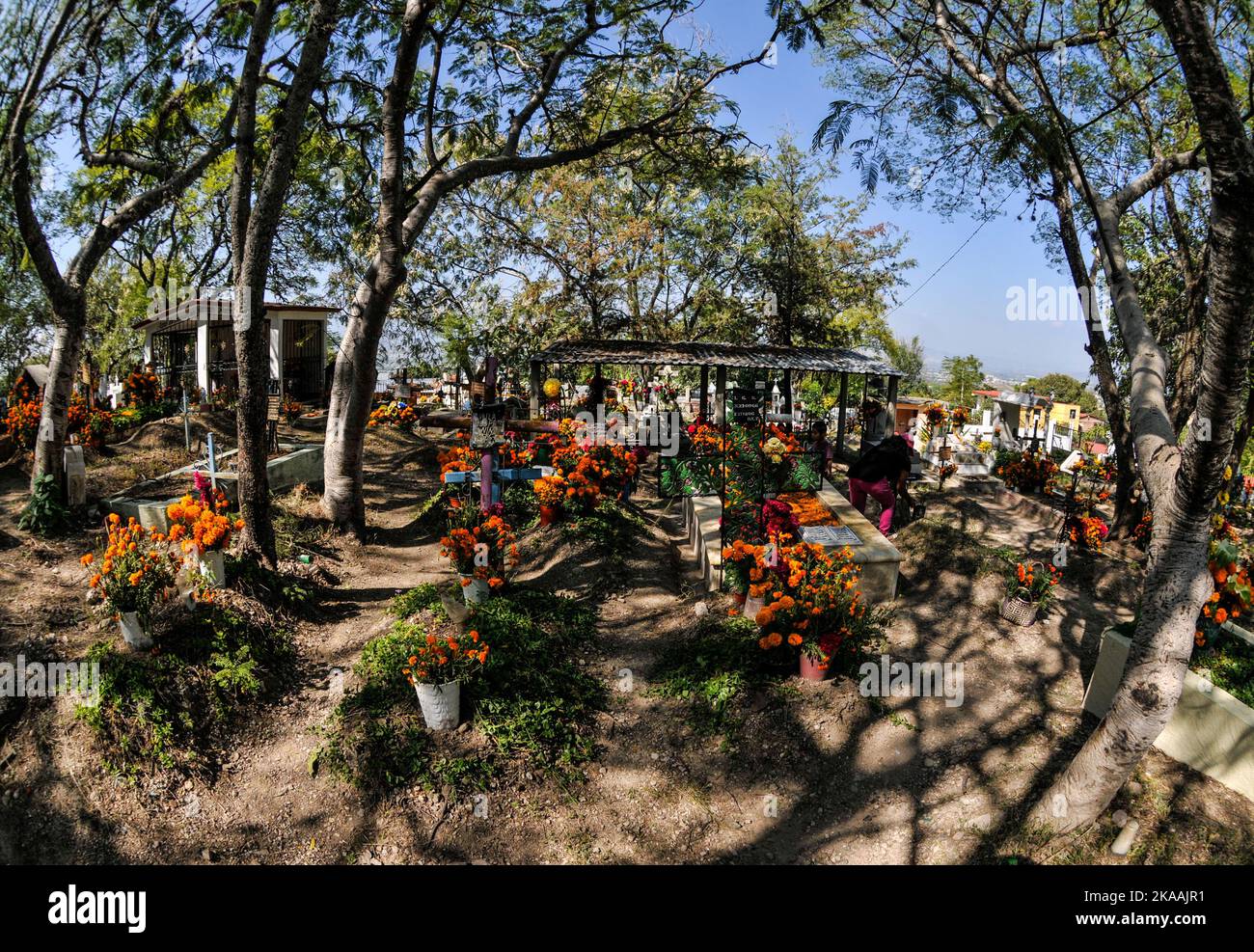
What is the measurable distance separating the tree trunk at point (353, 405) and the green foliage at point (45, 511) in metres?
2.99

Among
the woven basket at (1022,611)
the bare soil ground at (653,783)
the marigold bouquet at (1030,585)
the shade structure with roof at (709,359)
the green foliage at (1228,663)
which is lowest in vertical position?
the bare soil ground at (653,783)

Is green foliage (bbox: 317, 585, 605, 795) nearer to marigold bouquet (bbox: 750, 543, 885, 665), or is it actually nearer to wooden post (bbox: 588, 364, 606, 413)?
marigold bouquet (bbox: 750, 543, 885, 665)

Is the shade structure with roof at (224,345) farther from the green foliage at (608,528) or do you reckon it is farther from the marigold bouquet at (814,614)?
the marigold bouquet at (814,614)

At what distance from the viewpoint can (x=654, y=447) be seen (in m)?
13.9

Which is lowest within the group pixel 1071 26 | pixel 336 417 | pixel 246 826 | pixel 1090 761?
pixel 246 826

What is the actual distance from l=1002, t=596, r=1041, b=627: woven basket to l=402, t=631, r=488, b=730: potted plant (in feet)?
20.1

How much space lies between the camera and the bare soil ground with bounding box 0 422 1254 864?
4.69m

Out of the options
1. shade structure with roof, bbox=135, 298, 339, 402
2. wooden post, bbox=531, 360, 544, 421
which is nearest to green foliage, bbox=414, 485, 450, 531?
wooden post, bbox=531, 360, 544, 421

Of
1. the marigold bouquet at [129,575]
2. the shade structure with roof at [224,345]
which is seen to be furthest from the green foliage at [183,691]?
the shade structure with roof at [224,345]

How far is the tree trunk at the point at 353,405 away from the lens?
9367mm

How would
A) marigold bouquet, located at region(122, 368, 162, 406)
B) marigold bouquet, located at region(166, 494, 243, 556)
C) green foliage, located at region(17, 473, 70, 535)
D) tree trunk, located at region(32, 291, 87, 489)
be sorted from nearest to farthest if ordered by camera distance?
marigold bouquet, located at region(166, 494, 243, 556) < green foliage, located at region(17, 473, 70, 535) < tree trunk, located at region(32, 291, 87, 489) < marigold bouquet, located at region(122, 368, 162, 406)

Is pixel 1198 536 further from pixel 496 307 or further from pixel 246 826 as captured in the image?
pixel 496 307
